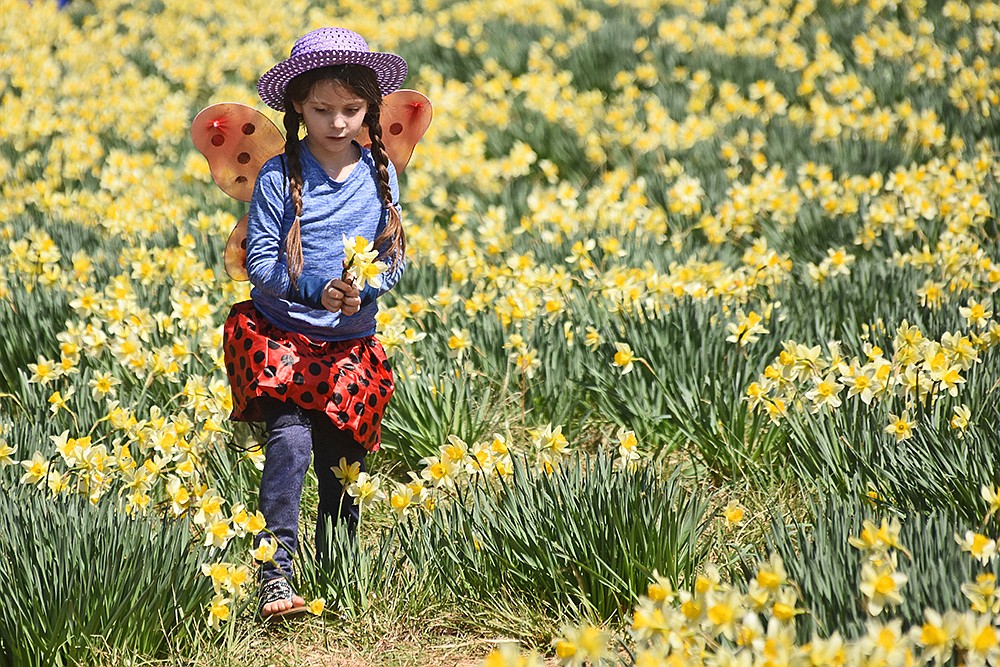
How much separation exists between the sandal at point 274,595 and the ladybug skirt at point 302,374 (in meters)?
0.38

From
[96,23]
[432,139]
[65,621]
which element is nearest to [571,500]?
[65,621]

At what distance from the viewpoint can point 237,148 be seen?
275cm

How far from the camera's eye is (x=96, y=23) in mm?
10867

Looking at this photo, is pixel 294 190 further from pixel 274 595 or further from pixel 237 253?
pixel 274 595

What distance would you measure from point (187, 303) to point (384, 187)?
1.14m

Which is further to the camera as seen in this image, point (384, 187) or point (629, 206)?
point (629, 206)

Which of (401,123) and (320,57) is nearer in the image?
(320,57)

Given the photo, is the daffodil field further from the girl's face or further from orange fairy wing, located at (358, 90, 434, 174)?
the girl's face

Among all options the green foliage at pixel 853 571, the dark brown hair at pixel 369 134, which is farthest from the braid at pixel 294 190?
the green foliage at pixel 853 571

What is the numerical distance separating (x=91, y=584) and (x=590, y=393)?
1.77 m

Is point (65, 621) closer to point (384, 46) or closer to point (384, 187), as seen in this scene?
point (384, 187)

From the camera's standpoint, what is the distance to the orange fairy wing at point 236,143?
2.68 m

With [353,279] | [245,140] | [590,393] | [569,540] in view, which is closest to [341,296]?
[353,279]

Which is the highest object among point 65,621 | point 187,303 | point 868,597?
point 187,303
